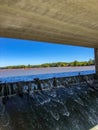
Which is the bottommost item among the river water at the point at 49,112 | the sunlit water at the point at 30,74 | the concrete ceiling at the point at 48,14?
the river water at the point at 49,112

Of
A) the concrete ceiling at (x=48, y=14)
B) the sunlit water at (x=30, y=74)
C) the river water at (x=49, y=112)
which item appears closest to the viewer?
the concrete ceiling at (x=48, y=14)

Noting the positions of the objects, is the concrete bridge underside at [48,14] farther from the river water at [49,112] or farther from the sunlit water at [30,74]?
the sunlit water at [30,74]

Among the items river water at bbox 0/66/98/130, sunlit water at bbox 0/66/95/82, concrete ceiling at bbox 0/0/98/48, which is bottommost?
river water at bbox 0/66/98/130

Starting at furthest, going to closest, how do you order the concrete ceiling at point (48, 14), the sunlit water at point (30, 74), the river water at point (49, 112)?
the sunlit water at point (30, 74) < the river water at point (49, 112) < the concrete ceiling at point (48, 14)

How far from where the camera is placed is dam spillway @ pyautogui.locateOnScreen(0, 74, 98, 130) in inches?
215

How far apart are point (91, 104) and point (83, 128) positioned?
2571 mm

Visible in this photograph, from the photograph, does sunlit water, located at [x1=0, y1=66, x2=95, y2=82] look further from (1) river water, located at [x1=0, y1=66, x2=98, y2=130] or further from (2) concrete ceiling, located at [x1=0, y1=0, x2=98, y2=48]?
(2) concrete ceiling, located at [x1=0, y1=0, x2=98, y2=48]

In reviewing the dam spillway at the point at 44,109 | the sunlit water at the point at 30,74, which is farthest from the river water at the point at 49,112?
the sunlit water at the point at 30,74

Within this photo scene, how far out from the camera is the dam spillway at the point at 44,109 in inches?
215

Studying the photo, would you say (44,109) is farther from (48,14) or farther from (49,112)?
(48,14)

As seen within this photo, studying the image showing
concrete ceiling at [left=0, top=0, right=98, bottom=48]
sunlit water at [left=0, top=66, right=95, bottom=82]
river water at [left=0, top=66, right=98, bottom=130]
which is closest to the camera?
concrete ceiling at [left=0, top=0, right=98, bottom=48]

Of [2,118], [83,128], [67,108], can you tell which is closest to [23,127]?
[2,118]

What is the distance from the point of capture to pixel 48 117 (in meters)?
6.06

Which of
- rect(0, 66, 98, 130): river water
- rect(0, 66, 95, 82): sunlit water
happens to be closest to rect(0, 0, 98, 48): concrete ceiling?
rect(0, 66, 98, 130): river water
